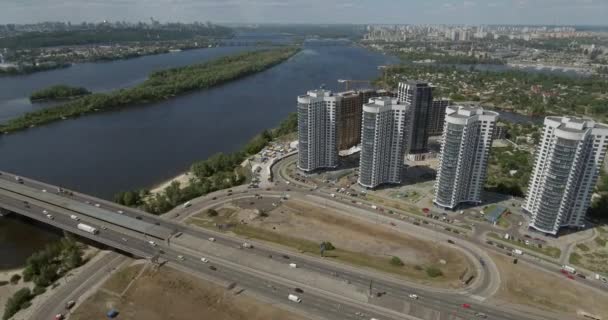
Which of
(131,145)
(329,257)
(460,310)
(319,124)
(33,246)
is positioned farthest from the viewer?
(131,145)

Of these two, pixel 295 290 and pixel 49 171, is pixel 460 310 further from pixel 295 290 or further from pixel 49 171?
pixel 49 171

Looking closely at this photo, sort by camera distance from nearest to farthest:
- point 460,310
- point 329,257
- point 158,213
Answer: point 460,310 < point 329,257 < point 158,213

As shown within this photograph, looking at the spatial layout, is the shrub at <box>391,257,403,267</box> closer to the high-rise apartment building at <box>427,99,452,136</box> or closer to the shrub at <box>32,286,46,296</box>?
the shrub at <box>32,286,46,296</box>

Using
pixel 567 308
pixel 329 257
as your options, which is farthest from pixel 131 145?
pixel 567 308

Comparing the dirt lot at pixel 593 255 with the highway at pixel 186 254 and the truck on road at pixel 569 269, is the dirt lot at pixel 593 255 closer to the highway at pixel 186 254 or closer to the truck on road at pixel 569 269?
the truck on road at pixel 569 269

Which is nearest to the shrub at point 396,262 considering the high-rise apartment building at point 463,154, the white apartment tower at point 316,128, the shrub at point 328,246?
the shrub at point 328,246

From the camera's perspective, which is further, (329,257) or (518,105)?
(518,105)

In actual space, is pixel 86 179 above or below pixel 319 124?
below

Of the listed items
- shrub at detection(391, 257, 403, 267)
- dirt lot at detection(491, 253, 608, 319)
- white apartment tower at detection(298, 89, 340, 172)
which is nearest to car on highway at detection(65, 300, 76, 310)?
shrub at detection(391, 257, 403, 267)
